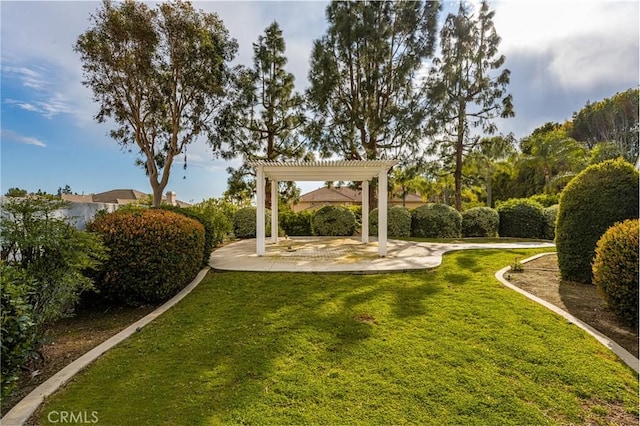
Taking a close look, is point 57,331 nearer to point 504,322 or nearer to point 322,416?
point 322,416

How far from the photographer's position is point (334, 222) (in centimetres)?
1741

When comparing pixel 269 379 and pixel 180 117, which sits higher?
pixel 180 117

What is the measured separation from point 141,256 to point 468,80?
1942 centimetres

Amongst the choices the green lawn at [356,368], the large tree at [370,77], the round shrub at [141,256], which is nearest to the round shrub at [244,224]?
the large tree at [370,77]

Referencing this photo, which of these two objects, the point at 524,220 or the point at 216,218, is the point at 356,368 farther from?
the point at 524,220

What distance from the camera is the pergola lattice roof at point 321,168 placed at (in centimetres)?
990

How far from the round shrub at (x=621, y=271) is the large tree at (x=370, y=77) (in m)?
13.3

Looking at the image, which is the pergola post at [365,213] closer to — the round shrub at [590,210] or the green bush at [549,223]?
the round shrub at [590,210]

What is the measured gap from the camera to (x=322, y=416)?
9.19 feet

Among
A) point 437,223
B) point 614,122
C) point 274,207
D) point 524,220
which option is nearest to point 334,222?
point 274,207

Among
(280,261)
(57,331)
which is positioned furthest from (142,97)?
(57,331)

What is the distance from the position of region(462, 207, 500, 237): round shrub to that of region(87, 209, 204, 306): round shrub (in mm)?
15483

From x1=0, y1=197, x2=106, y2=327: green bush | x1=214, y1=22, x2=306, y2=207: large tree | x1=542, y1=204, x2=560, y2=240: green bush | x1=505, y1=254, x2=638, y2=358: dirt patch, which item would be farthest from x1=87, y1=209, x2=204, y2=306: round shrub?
x1=542, y1=204, x2=560, y2=240: green bush

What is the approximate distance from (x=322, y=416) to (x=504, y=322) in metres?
3.49
